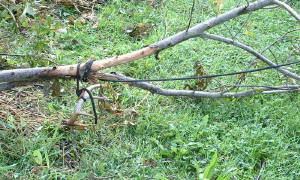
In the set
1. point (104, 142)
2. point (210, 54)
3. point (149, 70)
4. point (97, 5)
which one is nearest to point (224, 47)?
point (210, 54)

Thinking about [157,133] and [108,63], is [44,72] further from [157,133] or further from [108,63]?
[157,133]

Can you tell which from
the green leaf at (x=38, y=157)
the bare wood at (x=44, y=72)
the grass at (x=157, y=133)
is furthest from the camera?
the grass at (x=157, y=133)

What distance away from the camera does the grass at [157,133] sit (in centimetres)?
241

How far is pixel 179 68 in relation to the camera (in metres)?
3.71

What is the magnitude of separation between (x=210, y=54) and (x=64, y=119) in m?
1.95

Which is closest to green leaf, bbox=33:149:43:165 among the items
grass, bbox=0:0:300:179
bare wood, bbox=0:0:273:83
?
grass, bbox=0:0:300:179

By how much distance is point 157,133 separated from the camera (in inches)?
110

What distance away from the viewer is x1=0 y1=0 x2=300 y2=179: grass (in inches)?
94.8

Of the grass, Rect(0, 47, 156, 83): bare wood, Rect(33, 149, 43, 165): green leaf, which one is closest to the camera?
Rect(0, 47, 156, 83): bare wood

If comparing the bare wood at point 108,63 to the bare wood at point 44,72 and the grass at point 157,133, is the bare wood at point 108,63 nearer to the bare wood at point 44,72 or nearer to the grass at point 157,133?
the bare wood at point 44,72

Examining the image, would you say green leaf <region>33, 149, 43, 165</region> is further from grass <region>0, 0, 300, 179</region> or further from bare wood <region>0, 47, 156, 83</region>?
bare wood <region>0, 47, 156, 83</region>

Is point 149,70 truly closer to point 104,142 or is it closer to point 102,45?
point 102,45

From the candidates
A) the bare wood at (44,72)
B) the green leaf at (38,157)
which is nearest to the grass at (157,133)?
the green leaf at (38,157)

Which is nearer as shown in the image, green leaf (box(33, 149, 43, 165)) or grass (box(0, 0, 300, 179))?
green leaf (box(33, 149, 43, 165))
